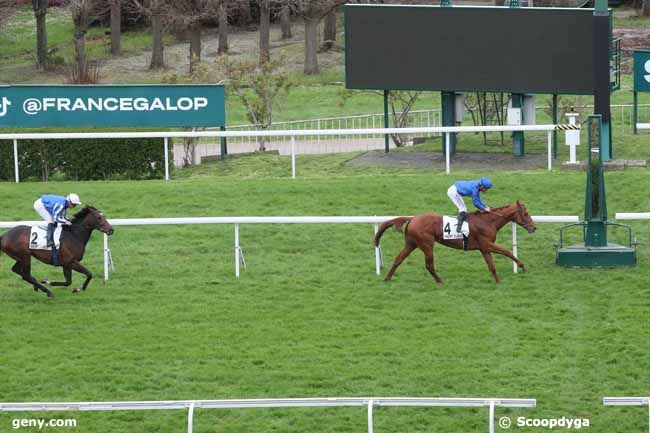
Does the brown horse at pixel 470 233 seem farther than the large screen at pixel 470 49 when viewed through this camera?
No

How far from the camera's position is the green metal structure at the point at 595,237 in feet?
46.8

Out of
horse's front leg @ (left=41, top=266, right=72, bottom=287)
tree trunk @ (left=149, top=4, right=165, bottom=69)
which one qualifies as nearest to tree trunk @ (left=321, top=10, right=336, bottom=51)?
tree trunk @ (left=149, top=4, right=165, bottom=69)

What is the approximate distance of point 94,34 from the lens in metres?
37.2

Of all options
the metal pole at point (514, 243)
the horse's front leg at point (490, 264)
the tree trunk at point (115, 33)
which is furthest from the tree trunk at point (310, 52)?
the horse's front leg at point (490, 264)

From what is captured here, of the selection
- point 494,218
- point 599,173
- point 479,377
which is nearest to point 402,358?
point 479,377

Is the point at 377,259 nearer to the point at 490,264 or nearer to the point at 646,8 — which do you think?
the point at 490,264

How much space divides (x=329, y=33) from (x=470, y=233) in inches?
843

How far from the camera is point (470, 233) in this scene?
13.8 metres

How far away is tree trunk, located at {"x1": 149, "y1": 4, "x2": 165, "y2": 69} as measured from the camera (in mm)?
32250

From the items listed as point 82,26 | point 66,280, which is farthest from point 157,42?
point 66,280

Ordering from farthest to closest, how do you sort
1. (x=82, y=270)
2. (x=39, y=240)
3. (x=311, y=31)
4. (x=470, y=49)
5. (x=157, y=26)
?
(x=157, y=26) < (x=311, y=31) < (x=470, y=49) < (x=82, y=270) < (x=39, y=240)

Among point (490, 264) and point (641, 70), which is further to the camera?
point (641, 70)

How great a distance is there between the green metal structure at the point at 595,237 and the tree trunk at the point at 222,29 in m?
19.2

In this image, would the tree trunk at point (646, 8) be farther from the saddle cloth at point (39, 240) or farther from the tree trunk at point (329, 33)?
the saddle cloth at point (39, 240)
